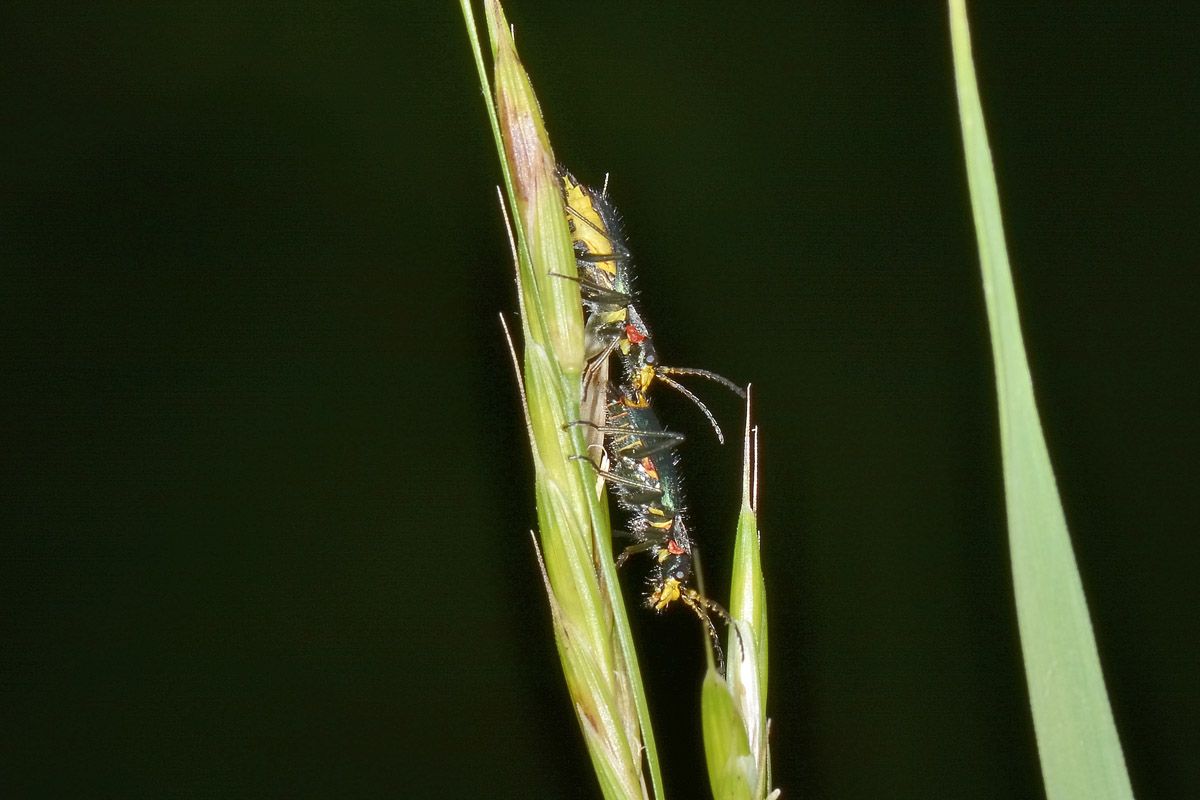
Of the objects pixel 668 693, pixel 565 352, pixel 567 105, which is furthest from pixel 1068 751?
pixel 567 105

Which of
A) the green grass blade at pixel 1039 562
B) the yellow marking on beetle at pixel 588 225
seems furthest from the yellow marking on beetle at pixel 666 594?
the green grass blade at pixel 1039 562

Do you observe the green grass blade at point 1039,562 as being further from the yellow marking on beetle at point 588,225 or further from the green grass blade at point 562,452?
the yellow marking on beetle at point 588,225

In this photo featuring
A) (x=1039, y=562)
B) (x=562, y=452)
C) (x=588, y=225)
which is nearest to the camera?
(x=1039, y=562)

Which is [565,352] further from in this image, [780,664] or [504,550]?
[780,664]

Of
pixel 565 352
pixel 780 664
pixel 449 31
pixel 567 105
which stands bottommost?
pixel 780 664

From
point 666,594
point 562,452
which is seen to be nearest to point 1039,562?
point 562,452

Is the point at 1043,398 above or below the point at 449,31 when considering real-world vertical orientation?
below

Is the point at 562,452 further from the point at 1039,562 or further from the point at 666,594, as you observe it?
the point at 666,594

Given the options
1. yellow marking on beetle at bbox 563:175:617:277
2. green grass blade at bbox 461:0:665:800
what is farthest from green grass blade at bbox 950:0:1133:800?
yellow marking on beetle at bbox 563:175:617:277
